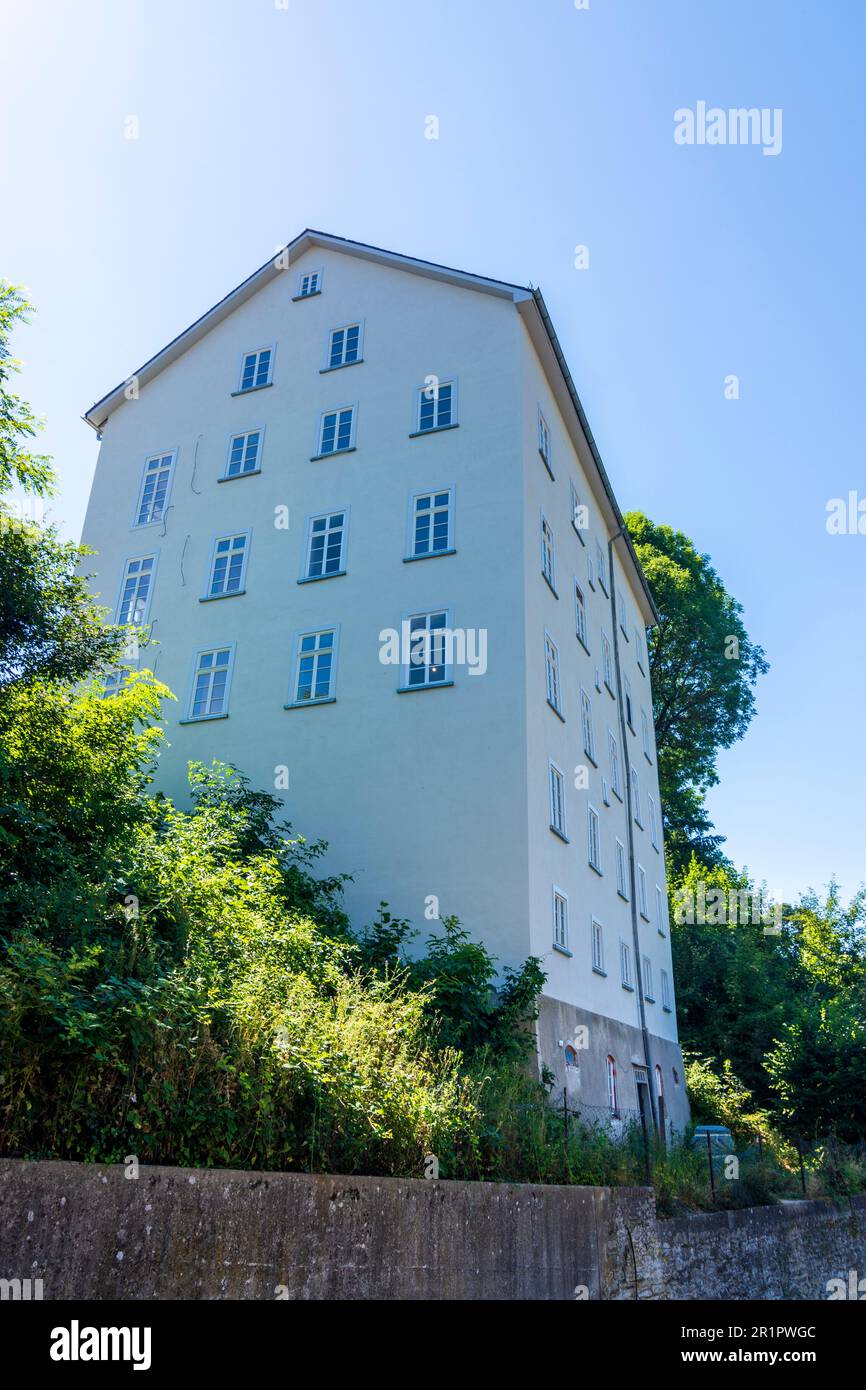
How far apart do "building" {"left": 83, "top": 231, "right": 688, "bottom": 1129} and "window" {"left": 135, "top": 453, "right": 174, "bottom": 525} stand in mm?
77

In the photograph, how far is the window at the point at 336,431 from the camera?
23422 millimetres

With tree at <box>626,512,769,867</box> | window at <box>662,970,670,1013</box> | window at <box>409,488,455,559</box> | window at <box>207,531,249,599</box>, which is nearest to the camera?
window at <box>409,488,455,559</box>

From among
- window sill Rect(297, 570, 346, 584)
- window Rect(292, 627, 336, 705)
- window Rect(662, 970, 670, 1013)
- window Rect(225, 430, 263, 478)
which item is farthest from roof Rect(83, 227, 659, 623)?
window Rect(662, 970, 670, 1013)

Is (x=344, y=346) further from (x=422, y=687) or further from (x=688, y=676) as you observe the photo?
(x=688, y=676)

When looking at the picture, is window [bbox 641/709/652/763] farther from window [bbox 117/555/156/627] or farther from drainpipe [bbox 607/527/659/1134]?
window [bbox 117/555/156/627]

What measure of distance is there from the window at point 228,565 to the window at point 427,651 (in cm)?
489

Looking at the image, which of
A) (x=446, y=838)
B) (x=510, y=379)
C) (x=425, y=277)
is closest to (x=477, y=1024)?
(x=446, y=838)

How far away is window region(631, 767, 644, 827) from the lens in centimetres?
2892

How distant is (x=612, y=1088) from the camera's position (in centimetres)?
2025

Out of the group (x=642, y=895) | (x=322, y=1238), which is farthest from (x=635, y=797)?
(x=322, y=1238)

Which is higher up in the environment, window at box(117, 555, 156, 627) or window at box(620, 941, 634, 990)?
window at box(117, 555, 156, 627)

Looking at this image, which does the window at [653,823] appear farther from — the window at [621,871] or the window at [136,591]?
the window at [136,591]

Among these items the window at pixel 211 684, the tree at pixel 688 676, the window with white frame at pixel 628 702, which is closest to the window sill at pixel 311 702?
the window at pixel 211 684

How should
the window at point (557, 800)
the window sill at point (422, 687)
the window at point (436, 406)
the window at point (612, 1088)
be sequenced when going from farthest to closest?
the window at point (436, 406), the window at point (612, 1088), the window at point (557, 800), the window sill at point (422, 687)
